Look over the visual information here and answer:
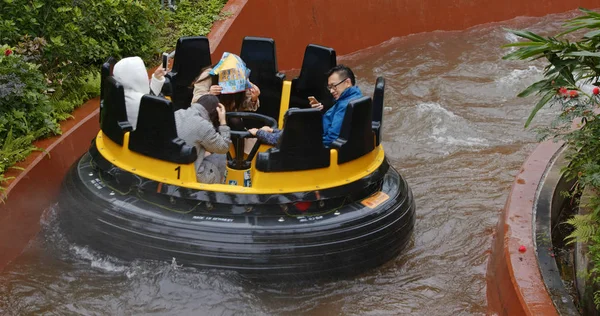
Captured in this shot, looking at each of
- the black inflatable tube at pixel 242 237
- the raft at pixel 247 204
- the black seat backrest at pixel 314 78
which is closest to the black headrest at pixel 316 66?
the black seat backrest at pixel 314 78

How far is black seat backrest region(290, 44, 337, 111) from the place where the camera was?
5918 millimetres

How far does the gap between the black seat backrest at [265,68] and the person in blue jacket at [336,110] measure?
0.96m

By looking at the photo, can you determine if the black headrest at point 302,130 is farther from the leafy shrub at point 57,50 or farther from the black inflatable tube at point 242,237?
the leafy shrub at point 57,50

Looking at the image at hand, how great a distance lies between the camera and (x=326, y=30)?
30.3 feet

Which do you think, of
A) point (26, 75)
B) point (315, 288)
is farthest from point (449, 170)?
point (26, 75)

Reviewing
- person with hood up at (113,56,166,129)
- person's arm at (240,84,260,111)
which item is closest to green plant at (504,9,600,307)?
person's arm at (240,84,260,111)

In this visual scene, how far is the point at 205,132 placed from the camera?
4.77 m

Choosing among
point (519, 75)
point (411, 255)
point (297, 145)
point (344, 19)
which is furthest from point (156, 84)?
point (519, 75)

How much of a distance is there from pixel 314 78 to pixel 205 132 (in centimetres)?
154

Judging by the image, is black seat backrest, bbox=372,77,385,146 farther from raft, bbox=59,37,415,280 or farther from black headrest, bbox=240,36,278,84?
black headrest, bbox=240,36,278,84

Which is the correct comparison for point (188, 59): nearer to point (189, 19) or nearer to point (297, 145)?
point (297, 145)

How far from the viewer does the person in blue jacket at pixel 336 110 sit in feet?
16.2

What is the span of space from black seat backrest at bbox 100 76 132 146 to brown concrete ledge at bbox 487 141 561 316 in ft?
8.88

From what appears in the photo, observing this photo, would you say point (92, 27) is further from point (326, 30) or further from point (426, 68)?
point (426, 68)
